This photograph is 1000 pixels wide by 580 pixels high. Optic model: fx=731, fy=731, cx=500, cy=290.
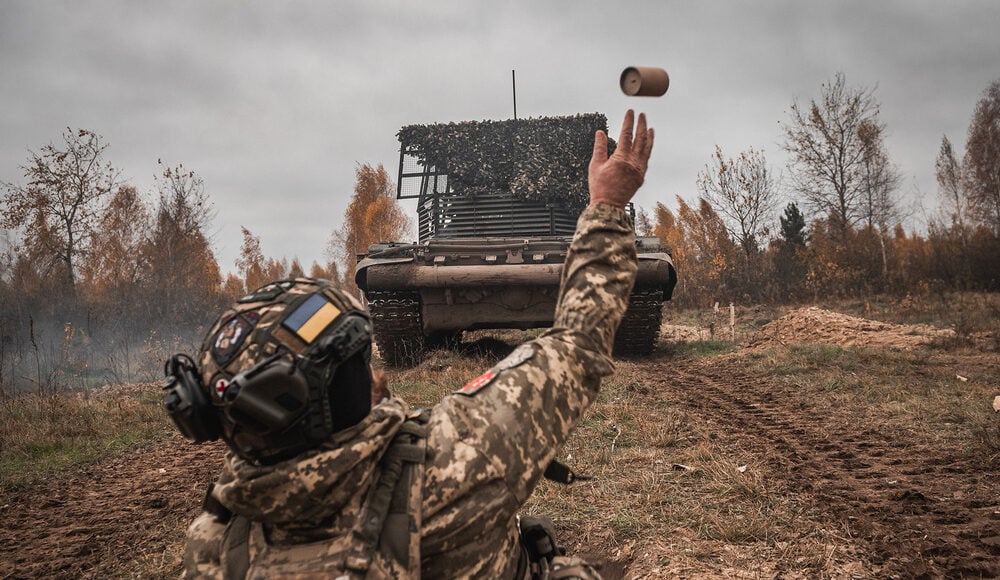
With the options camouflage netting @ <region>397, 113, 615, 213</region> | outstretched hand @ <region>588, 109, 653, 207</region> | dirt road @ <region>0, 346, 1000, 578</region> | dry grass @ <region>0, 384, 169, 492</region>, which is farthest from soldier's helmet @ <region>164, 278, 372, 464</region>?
camouflage netting @ <region>397, 113, 615, 213</region>

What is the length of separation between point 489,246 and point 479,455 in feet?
21.1

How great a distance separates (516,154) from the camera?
9508 mm

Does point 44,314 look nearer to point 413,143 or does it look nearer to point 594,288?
point 413,143

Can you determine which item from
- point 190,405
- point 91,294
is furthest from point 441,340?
point 91,294

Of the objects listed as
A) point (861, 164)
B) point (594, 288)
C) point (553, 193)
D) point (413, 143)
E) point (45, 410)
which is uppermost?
point (861, 164)

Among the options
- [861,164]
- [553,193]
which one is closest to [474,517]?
[553,193]

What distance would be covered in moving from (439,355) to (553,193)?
8.52 feet

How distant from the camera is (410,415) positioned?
1246 millimetres

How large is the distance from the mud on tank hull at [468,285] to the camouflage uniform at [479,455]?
5645 millimetres

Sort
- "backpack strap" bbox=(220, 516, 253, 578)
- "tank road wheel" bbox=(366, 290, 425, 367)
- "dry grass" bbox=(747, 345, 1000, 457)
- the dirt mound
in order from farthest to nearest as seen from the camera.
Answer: the dirt mound
"tank road wheel" bbox=(366, 290, 425, 367)
"dry grass" bbox=(747, 345, 1000, 457)
"backpack strap" bbox=(220, 516, 253, 578)

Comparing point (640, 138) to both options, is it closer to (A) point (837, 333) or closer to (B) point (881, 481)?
(B) point (881, 481)

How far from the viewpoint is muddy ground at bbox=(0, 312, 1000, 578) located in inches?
106

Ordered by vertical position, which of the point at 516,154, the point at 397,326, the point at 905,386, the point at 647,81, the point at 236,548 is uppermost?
the point at 516,154

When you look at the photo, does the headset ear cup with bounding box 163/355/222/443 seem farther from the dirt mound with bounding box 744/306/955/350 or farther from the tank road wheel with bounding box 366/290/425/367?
the dirt mound with bounding box 744/306/955/350
